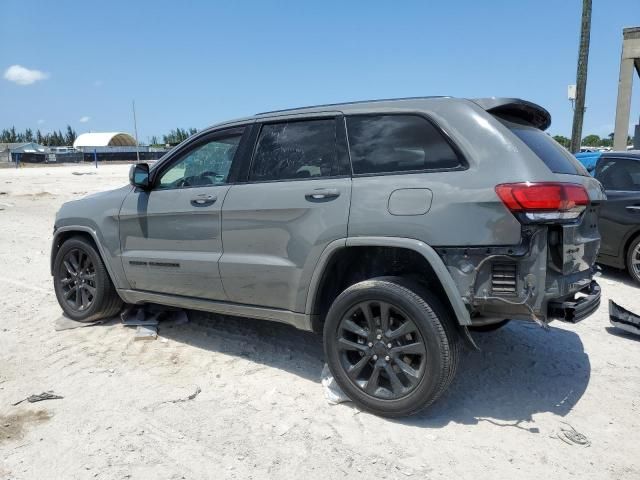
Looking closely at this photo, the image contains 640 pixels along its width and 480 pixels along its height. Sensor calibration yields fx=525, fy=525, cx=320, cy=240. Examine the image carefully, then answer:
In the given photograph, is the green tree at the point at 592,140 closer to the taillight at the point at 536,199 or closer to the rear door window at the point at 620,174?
the rear door window at the point at 620,174

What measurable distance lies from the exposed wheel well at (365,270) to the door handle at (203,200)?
114 centimetres

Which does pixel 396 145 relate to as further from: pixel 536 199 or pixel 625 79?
pixel 625 79

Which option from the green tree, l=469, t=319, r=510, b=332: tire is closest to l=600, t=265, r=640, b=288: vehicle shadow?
l=469, t=319, r=510, b=332: tire

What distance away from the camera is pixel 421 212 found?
10.3ft

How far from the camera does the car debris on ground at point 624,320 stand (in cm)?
477

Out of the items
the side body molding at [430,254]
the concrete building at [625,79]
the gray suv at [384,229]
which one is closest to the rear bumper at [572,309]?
the gray suv at [384,229]

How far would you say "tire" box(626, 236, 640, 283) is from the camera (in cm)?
682

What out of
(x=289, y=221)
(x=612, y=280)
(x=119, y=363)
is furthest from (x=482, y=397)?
(x=612, y=280)

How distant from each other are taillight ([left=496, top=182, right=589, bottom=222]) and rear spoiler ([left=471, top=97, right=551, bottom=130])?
647mm

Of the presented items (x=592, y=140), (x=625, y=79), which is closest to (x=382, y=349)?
(x=625, y=79)

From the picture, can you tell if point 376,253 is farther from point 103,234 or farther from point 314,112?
point 103,234

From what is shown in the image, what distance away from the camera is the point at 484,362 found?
421 centimetres

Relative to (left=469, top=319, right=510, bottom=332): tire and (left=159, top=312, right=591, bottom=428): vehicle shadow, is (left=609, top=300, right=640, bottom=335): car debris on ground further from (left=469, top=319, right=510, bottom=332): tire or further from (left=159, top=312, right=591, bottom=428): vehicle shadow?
(left=469, top=319, right=510, bottom=332): tire

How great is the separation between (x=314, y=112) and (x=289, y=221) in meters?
0.84
